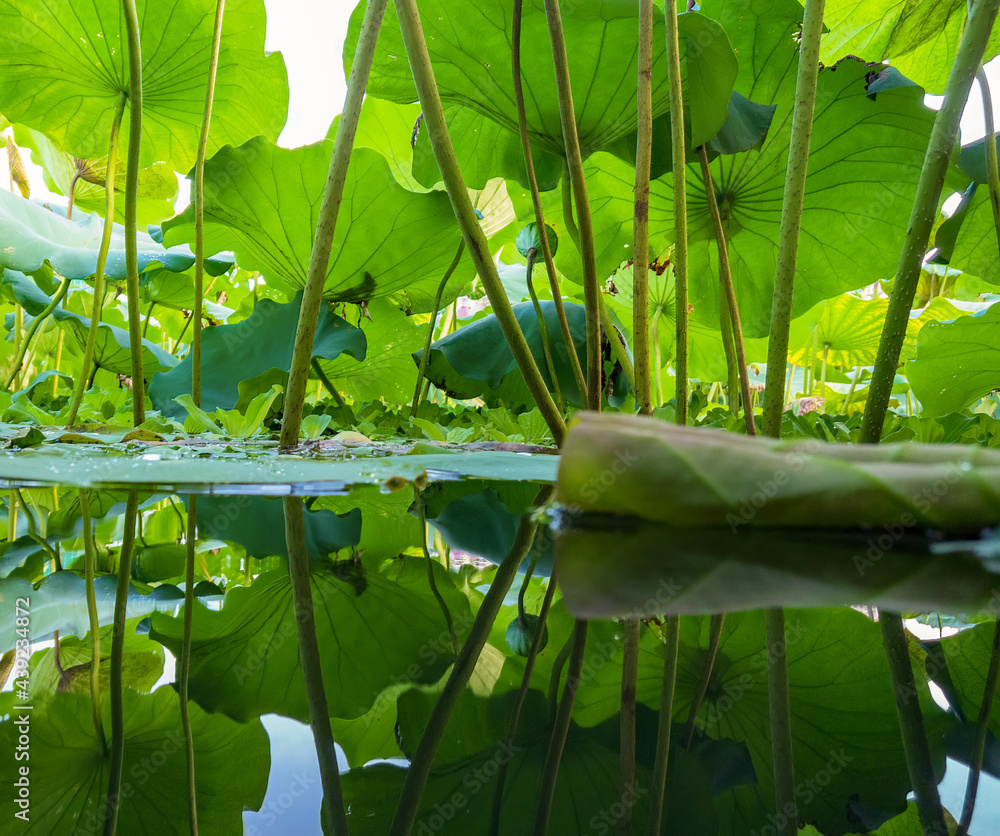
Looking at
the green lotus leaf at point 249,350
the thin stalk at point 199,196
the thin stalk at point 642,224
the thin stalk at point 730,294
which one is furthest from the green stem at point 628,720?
the green lotus leaf at point 249,350

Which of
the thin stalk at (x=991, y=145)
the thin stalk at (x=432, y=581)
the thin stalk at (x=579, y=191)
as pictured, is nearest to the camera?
the thin stalk at (x=432, y=581)

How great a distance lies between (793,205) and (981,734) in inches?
21.7

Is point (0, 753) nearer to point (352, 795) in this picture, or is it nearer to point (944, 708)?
point (352, 795)

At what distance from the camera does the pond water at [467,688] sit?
0.48ft

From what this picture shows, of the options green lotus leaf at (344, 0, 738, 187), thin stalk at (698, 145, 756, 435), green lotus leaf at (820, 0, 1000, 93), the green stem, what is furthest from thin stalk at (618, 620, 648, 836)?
green lotus leaf at (820, 0, 1000, 93)

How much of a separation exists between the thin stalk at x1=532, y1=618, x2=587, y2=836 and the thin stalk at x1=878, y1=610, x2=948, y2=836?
0.07 m

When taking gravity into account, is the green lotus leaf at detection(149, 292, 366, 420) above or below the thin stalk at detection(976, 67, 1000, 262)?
below

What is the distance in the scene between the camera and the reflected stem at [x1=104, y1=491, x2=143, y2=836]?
5.6 inches

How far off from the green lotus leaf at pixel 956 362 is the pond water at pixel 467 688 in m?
1.23

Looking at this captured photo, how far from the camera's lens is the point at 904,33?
1227mm

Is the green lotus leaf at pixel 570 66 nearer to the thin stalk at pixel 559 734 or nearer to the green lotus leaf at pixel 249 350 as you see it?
the green lotus leaf at pixel 249 350

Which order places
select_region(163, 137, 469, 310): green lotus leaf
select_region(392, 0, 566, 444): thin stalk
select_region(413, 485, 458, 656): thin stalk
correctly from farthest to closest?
select_region(163, 137, 469, 310): green lotus leaf
select_region(392, 0, 566, 444): thin stalk
select_region(413, 485, 458, 656): thin stalk

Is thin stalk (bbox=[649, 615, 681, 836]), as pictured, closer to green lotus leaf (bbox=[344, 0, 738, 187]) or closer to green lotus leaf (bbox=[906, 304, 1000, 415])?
green lotus leaf (bbox=[344, 0, 738, 187])

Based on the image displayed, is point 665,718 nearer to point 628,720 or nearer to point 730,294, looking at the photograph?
point 628,720
